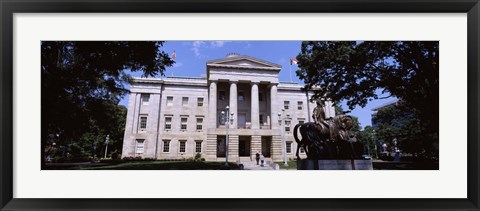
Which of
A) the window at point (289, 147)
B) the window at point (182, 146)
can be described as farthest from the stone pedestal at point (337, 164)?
the window at point (182, 146)

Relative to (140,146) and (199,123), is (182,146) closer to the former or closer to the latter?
(199,123)

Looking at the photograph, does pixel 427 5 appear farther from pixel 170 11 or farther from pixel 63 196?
pixel 63 196

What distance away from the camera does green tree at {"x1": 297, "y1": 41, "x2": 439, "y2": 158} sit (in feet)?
19.6

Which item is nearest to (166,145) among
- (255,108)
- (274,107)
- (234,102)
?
(234,102)

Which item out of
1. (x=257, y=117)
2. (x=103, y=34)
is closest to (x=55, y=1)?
(x=103, y=34)

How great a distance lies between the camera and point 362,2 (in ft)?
15.5

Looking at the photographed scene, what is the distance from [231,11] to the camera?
482cm

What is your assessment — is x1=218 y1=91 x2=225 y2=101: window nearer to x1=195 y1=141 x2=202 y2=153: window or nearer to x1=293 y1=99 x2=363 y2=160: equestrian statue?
x1=195 y1=141 x2=202 y2=153: window

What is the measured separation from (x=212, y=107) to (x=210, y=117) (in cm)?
100

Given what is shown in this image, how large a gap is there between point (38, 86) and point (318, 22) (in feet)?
16.2

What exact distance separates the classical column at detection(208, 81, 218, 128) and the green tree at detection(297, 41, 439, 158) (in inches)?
657

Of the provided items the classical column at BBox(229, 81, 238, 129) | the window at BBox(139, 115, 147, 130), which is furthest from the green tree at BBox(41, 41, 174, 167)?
the window at BBox(139, 115, 147, 130)

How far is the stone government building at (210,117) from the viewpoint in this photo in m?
26.7

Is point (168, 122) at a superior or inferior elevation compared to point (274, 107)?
inferior
